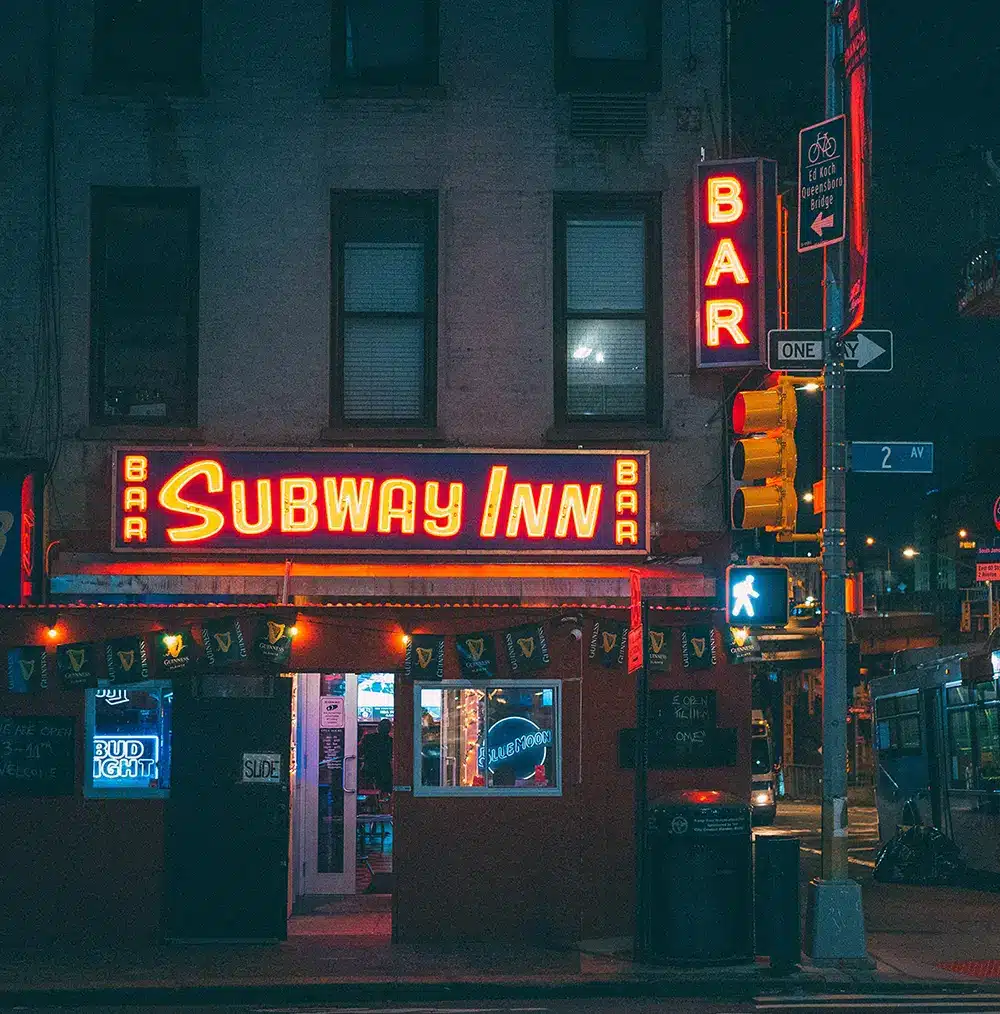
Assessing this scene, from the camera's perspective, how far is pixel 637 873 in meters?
14.1

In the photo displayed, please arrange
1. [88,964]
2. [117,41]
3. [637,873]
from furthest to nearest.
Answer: [117,41]
[637,873]
[88,964]

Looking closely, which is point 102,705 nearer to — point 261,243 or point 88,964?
point 88,964

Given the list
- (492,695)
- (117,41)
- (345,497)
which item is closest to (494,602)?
(492,695)

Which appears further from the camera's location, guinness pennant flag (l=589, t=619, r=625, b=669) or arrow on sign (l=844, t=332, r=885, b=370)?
guinness pennant flag (l=589, t=619, r=625, b=669)

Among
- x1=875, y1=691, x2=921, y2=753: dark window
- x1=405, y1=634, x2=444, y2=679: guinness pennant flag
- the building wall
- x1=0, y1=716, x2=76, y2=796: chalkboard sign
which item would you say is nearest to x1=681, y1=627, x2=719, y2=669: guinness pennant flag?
the building wall

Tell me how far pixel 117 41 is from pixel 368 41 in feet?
8.62

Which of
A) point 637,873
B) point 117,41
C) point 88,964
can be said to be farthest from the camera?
point 117,41

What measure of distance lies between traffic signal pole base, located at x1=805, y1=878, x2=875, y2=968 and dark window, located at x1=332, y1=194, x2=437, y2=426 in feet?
19.6

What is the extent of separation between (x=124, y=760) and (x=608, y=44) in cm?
889

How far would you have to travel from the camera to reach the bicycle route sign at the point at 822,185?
43.6 ft

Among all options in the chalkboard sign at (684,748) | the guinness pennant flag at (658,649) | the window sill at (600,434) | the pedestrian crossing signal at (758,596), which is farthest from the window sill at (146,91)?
the chalkboard sign at (684,748)

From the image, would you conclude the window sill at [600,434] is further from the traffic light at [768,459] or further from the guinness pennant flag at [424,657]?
the guinness pennant flag at [424,657]

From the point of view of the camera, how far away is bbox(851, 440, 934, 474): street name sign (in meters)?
13.0

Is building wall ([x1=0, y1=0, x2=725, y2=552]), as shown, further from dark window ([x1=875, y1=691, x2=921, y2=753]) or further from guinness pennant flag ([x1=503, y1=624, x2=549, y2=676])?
dark window ([x1=875, y1=691, x2=921, y2=753])
